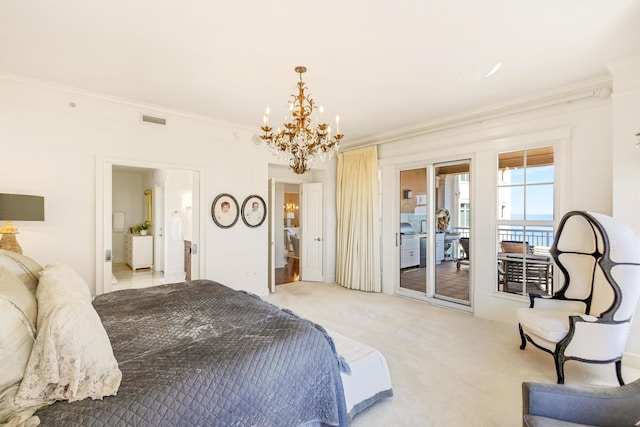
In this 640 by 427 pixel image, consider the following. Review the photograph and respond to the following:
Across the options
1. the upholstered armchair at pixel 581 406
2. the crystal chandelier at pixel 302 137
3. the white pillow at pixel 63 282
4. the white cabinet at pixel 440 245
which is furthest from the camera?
the white cabinet at pixel 440 245

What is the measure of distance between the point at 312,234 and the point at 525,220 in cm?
366

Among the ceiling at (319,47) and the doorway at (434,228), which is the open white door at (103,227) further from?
the doorway at (434,228)

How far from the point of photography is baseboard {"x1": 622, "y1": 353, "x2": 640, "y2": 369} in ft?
8.95

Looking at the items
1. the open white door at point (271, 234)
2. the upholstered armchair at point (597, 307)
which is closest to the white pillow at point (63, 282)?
the open white door at point (271, 234)

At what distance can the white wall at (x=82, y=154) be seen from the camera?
315 cm

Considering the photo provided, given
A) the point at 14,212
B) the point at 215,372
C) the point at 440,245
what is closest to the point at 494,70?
the point at 440,245

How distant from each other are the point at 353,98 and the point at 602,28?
2214 millimetres

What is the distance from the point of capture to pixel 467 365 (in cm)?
278

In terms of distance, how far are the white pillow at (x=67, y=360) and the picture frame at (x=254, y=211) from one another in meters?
3.42

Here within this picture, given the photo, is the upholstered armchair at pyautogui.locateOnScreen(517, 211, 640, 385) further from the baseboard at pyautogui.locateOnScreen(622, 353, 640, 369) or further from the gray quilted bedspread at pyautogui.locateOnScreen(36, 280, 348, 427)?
the gray quilted bedspread at pyautogui.locateOnScreen(36, 280, 348, 427)

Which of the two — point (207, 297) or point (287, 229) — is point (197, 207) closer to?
point (207, 297)

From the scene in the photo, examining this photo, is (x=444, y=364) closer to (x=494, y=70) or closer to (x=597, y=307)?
(x=597, y=307)

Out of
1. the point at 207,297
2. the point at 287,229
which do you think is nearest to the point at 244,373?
the point at 207,297

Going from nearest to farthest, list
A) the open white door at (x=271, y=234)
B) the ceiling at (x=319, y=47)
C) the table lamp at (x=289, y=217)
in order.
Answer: the ceiling at (x=319, y=47) → the open white door at (x=271, y=234) → the table lamp at (x=289, y=217)
